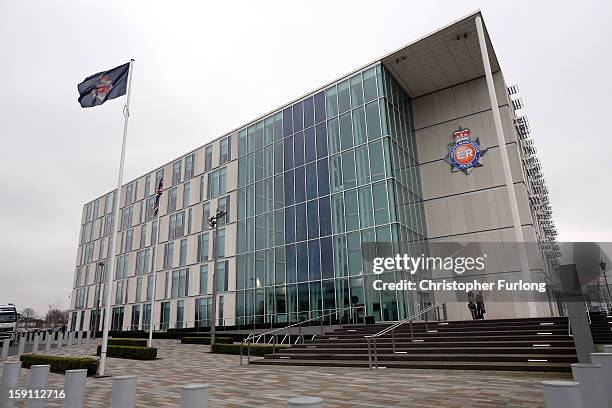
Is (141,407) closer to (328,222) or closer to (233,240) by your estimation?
(328,222)

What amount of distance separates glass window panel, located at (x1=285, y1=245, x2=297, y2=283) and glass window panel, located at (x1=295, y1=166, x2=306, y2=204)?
144 inches

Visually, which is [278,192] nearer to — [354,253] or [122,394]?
[354,253]

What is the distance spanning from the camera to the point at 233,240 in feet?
113

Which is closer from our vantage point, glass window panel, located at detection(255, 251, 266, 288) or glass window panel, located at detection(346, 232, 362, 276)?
glass window panel, located at detection(346, 232, 362, 276)

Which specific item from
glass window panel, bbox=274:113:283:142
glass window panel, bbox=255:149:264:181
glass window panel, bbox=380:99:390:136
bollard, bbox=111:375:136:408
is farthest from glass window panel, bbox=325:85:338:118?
bollard, bbox=111:375:136:408

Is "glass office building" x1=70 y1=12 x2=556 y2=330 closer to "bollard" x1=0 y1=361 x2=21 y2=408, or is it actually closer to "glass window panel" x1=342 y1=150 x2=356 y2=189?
"glass window panel" x1=342 y1=150 x2=356 y2=189

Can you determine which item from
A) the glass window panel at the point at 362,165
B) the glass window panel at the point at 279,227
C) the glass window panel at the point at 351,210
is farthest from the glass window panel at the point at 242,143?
the glass window panel at the point at 351,210

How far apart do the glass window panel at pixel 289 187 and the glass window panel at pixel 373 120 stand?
7.47 meters

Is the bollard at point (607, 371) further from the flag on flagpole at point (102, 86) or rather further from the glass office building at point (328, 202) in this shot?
the glass office building at point (328, 202)

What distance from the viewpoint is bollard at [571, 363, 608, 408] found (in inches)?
187

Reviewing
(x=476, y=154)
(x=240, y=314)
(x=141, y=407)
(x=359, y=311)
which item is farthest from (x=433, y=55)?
(x=141, y=407)

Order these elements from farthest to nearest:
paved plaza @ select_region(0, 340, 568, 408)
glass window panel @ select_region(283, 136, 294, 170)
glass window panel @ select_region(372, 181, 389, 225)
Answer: glass window panel @ select_region(283, 136, 294, 170), glass window panel @ select_region(372, 181, 389, 225), paved plaza @ select_region(0, 340, 568, 408)

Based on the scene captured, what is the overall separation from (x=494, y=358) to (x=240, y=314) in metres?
23.4

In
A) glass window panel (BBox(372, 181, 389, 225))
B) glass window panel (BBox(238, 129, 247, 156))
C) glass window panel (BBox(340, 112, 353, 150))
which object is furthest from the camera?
glass window panel (BBox(238, 129, 247, 156))
